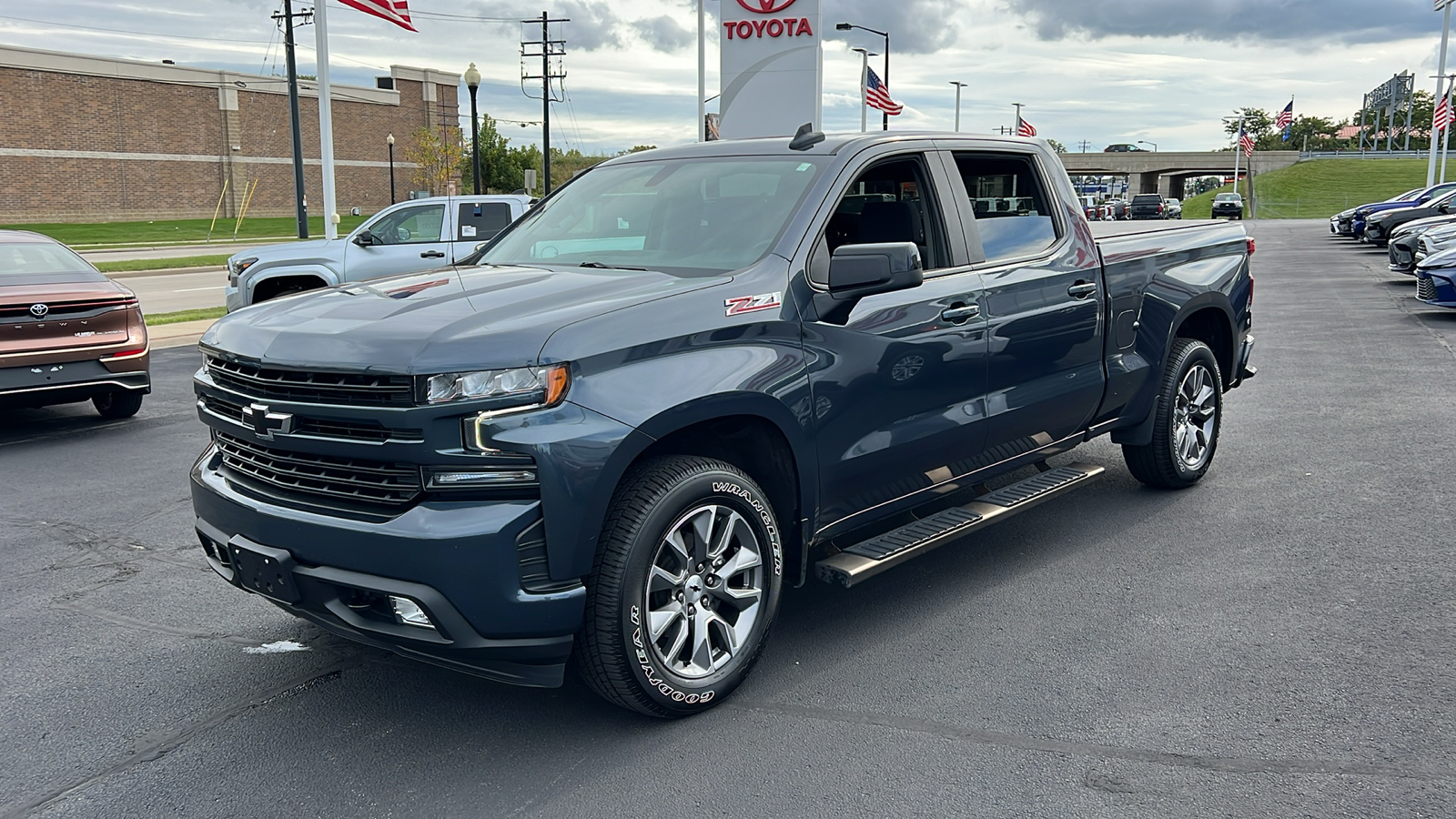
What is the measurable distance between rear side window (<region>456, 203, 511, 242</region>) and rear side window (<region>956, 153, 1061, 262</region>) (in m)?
10.5

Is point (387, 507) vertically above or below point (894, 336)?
below

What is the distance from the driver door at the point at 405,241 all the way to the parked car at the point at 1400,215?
82.4 feet

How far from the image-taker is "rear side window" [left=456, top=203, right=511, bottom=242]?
1531cm

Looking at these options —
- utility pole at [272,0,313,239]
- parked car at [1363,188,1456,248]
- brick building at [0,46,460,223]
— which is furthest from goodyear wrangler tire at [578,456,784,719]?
brick building at [0,46,460,223]

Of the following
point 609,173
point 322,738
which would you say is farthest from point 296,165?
point 322,738

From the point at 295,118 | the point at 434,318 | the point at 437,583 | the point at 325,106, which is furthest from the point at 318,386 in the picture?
the point at 295,118

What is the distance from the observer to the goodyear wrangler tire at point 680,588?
3.59m

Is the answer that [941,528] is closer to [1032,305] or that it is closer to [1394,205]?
[1032,305]

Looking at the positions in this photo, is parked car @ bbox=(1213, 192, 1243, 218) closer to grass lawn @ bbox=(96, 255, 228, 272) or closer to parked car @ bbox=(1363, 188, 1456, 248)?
parked car @ bbox=(1363, 188, 1456, 248)

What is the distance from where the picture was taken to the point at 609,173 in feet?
17.9

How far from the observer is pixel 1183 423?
671 centimetres

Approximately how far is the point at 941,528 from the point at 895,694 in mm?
989

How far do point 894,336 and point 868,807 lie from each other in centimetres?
190

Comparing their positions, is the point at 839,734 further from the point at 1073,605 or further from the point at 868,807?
the point at 1073,605
